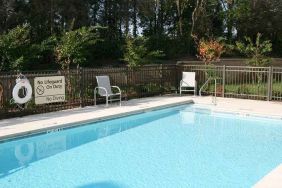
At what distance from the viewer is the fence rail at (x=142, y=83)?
33.9 feet

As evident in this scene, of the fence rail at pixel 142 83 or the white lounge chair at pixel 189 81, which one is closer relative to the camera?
the fence rail at pixel 142 83

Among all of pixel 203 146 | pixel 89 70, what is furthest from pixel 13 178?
pixel 89 70

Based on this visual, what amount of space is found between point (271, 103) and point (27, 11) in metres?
15.4

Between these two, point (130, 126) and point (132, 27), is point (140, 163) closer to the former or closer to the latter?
point (130, 126)

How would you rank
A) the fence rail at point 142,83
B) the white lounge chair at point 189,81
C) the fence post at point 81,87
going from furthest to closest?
the white lounge chair at point 189,81
the fence post at point 81,87
the fence rail at point 142,83

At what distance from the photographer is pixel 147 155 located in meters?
7.48

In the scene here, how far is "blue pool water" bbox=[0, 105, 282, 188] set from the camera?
19.7 feet

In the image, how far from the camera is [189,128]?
1018 centimetres

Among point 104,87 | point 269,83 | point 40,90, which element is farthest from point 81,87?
point 269,83

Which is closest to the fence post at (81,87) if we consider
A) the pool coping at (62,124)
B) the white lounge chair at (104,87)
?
the white lounge chair at (104,87)

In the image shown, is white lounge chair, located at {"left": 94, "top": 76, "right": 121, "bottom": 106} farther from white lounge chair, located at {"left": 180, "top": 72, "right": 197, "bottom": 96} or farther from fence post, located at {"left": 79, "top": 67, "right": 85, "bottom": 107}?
white lounge chair, located at {"left": 180, "top": 72, "right": 197, "bottom": 96}

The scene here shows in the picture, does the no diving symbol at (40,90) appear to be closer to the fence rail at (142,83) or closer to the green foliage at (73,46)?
the fence rail at (142,83)

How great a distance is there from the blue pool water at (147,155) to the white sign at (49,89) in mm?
1801

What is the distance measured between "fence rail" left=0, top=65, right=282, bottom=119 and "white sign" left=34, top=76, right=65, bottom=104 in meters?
0.17
